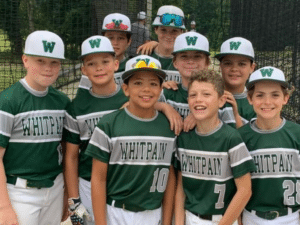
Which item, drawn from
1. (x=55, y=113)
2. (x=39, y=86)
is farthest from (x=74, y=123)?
(x=39, y=86)

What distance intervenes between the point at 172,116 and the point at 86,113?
66cm

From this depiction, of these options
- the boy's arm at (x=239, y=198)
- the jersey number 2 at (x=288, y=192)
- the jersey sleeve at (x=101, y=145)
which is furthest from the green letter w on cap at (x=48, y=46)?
the jersey number 2 at (x=288, y=192)

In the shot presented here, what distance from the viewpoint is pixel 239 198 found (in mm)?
2445

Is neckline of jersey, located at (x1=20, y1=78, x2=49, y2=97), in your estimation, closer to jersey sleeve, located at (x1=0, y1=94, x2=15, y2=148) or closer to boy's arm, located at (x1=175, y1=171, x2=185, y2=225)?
jersey sleeve, located at (x1=0, y1=94, x2=15, y2=148)

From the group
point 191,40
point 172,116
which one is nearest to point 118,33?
point 191,40

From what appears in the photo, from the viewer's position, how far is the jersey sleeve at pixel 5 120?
2.58 metres

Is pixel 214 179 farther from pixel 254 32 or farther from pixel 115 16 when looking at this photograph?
pixel 254 32

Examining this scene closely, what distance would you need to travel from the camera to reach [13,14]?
918 cm

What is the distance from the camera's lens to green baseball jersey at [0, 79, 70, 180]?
8.61ft

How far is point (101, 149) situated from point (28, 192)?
2.27ft

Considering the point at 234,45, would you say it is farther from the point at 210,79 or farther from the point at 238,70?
the point at 210,79

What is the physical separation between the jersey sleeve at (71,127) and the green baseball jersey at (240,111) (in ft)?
3.60

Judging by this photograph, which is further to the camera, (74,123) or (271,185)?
(74,123)

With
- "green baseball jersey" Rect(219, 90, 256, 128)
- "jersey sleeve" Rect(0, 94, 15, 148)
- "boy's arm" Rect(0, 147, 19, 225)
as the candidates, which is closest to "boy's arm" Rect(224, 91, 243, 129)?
"green baseball jersey" Rect(219, 90, 256, 128)
